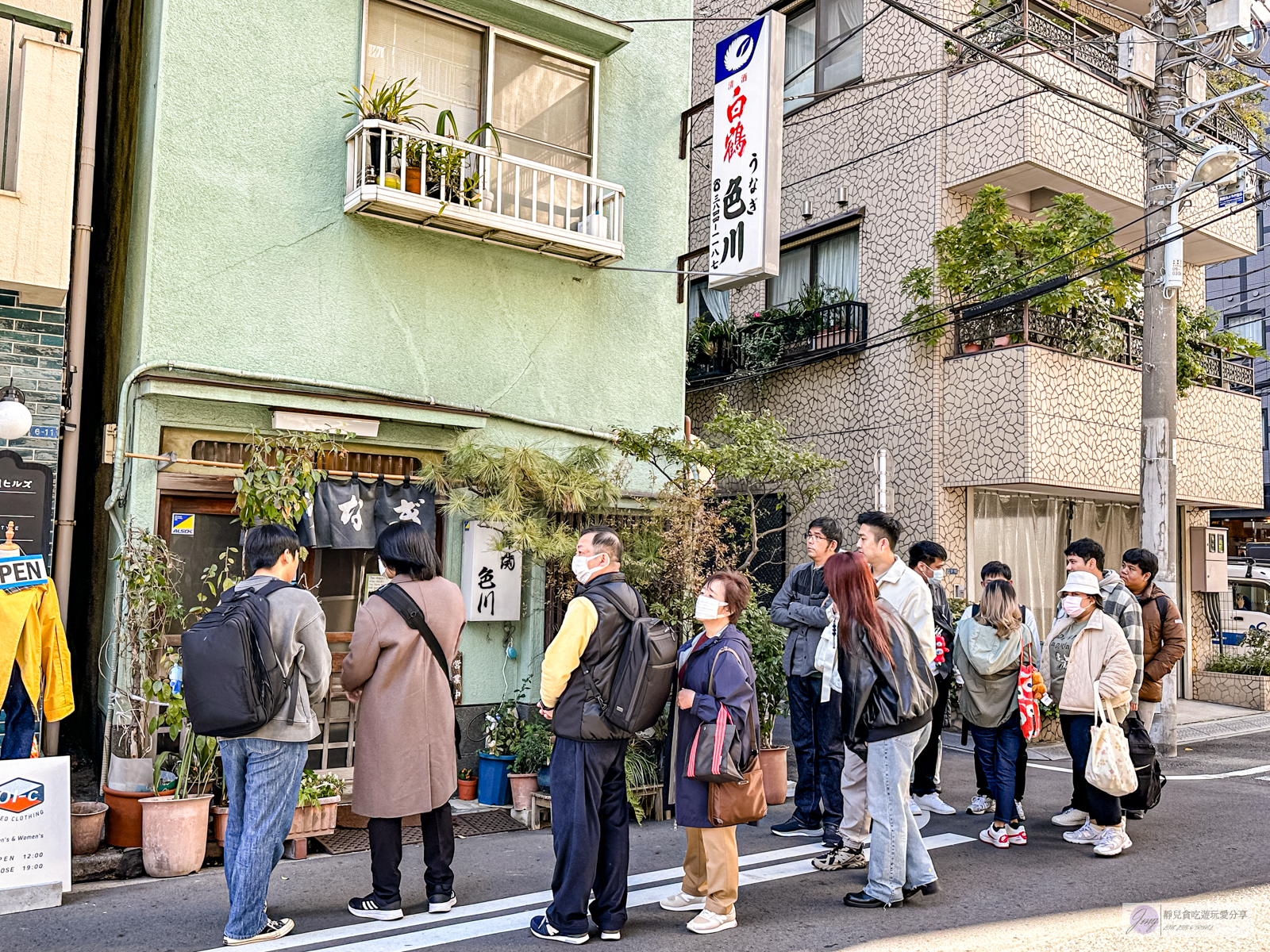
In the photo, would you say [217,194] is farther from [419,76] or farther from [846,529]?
[846,529]

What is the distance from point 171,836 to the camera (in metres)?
6.30

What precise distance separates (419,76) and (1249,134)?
1282 cm

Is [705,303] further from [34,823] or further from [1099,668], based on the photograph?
[34,823]

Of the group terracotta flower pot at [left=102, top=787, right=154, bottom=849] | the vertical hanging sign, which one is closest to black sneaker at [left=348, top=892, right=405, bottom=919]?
terracotta flower pot at [left=102, top=787, right=154, bottom=849]

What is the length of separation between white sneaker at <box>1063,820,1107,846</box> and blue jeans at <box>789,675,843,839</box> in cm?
186

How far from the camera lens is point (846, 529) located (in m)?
14.7

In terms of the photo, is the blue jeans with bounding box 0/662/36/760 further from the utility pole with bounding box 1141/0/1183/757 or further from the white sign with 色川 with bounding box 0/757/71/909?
the utility pole with bounding box 1141/0/1183/757

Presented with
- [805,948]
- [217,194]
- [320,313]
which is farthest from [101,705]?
[805,948]

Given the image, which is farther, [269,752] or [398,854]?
[398,854]

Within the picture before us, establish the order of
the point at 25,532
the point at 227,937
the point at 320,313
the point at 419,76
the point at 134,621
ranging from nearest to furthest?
the point at 227,937, the point at 134,621, the point at 25,532, the point at 320,313, the point at 419,76

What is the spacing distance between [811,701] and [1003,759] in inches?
57.5

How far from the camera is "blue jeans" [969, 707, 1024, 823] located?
7344 mm

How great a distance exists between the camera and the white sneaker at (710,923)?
5.46 m

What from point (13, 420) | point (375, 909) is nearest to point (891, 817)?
point (375, 909)
